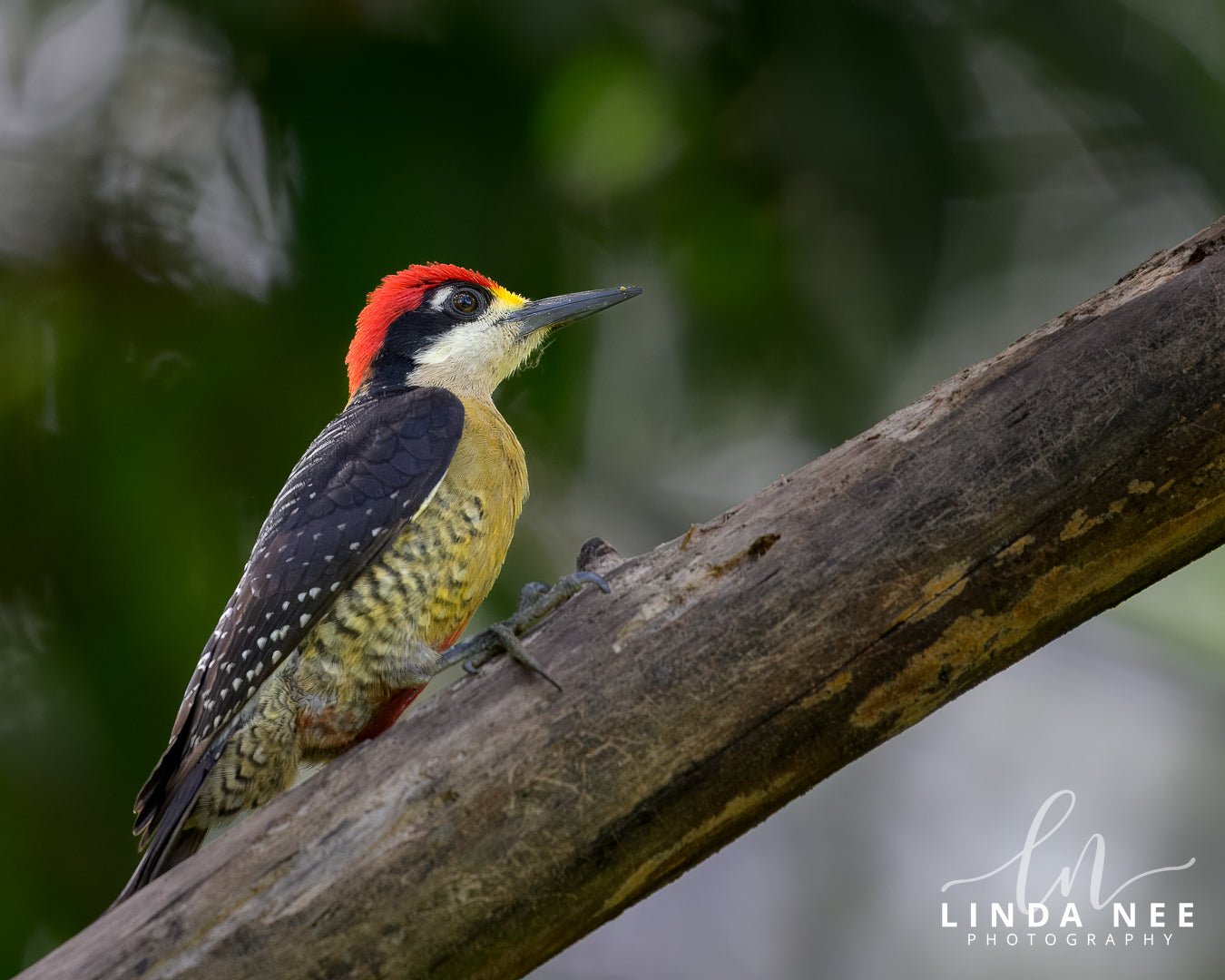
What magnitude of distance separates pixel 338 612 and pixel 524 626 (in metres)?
0.75

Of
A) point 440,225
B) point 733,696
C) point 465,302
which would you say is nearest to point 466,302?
→ point 465,302

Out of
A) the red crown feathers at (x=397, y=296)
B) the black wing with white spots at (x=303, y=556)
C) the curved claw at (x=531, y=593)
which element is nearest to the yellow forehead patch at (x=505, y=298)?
the red crown feathers at (x=397, y=296)

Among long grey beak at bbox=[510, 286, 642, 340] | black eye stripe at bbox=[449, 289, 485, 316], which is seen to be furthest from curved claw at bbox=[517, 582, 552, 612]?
black eye stripe at bbox=[449, 289, 485, 316]

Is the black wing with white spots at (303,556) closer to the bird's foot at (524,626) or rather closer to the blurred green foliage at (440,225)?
the bird's foot at (524,626)

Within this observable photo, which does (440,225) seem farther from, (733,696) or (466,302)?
(733,696)

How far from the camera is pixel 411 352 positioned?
13.8 ft

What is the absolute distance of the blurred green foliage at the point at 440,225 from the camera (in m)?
4.44

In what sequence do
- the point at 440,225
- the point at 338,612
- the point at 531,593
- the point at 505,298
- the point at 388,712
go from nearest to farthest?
the point at 531,593
the point at 338,612
the point at 388,712
the point at 505,298
the point at 440,225

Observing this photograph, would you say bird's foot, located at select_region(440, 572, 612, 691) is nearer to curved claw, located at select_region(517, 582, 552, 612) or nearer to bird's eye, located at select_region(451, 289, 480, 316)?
curved claw, located at select_region(517, 582, 552, 612)

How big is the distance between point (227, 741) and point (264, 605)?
A: 37 centimetres

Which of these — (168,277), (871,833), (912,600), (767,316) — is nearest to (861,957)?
(871,833)

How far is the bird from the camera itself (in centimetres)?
307

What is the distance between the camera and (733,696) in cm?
229

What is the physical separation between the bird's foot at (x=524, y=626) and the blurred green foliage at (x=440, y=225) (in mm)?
1910
